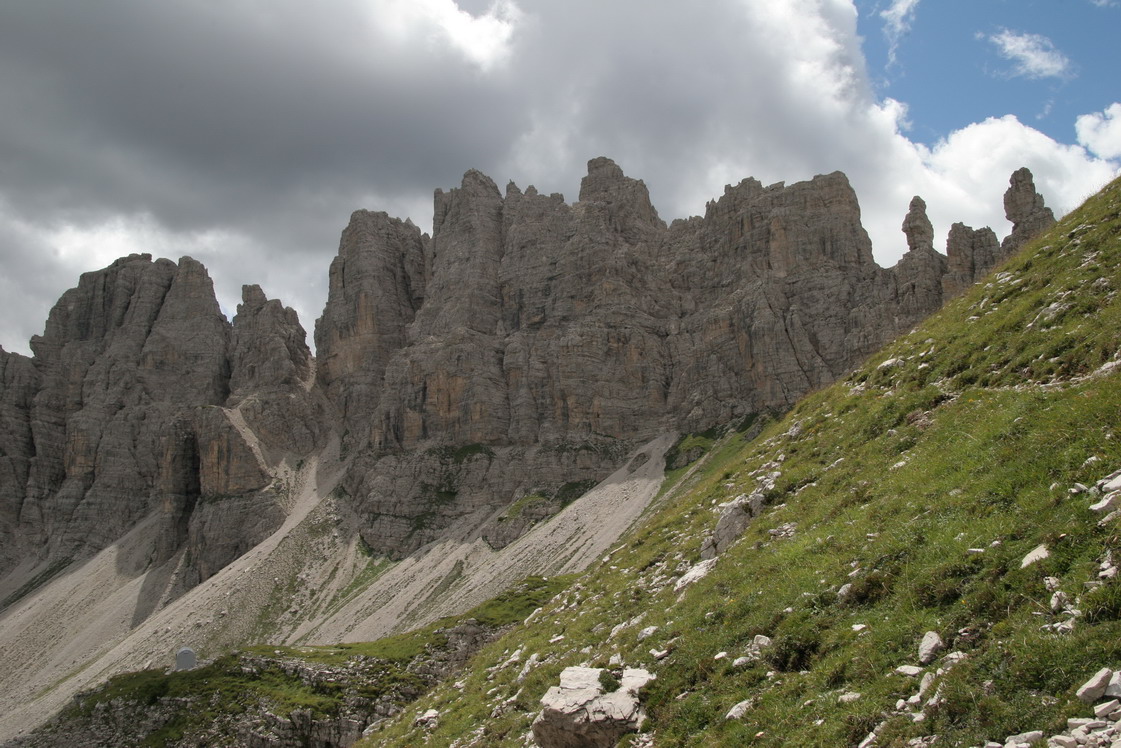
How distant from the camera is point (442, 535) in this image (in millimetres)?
135000

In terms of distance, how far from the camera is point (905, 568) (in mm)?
14383

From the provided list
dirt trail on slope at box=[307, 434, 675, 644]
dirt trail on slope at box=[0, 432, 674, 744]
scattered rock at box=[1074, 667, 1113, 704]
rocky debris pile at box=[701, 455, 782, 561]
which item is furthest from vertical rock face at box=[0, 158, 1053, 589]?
scattered rock at box=[1074, 667, 1113, 704]

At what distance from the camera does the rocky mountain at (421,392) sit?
12744cm

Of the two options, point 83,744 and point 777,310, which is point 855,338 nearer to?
point 777,310

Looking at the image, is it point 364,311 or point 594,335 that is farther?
point 364,311

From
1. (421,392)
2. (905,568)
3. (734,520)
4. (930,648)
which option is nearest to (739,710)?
(930,648)

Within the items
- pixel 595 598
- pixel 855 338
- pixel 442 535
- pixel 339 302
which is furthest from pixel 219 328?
pixel 595 598

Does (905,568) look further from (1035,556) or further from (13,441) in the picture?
(13,441)

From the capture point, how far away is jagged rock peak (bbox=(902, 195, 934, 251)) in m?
130

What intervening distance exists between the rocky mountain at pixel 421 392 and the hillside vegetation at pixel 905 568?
267 ft

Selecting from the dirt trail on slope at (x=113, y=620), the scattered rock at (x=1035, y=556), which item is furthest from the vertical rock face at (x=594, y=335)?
the scattered rock at (x=1035, y=556)

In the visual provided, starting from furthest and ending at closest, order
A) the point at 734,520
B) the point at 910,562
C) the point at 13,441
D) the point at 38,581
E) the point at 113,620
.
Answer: the point at 13,441 → the point at 38,581 → the point at 113,620 → the point at 734,520 → the point at 910,562

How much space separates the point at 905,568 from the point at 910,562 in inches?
7.4

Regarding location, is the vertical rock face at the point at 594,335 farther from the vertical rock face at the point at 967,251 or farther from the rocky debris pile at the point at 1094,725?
the rocky debris pile at the point at 1094,725
